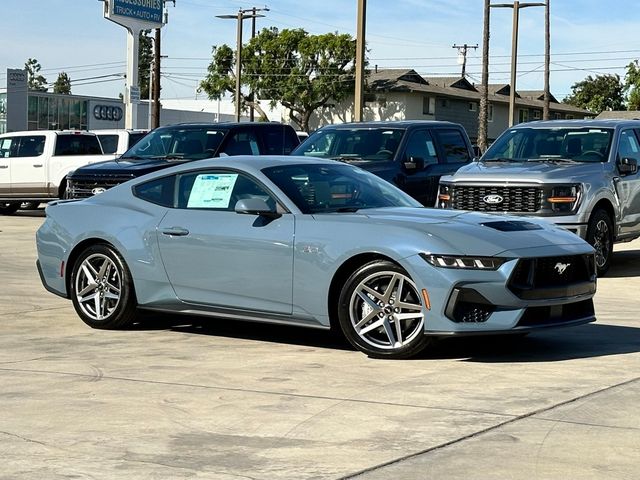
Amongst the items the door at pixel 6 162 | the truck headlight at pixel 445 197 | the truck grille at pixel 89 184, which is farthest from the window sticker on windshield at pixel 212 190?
the door at pixel 6 162

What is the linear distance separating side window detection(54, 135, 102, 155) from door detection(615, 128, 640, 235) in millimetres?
14050

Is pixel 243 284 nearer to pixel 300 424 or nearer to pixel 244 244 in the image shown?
pixel 244 244

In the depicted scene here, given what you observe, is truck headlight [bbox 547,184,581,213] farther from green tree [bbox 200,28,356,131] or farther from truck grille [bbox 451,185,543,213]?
green tree [bbox 200,28,356,131]

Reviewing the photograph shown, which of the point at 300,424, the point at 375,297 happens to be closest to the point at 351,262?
the point at 375,297

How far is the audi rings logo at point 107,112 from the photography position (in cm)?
8172

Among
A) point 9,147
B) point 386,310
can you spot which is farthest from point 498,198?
point 9,147

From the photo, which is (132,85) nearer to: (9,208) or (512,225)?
(9,208)

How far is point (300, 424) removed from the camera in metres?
6.21

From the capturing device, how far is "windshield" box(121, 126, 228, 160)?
18.5 meters

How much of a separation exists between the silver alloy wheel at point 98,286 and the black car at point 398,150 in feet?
23.4

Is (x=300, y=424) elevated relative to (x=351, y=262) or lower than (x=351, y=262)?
lower

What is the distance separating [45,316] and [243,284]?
8.36 feet

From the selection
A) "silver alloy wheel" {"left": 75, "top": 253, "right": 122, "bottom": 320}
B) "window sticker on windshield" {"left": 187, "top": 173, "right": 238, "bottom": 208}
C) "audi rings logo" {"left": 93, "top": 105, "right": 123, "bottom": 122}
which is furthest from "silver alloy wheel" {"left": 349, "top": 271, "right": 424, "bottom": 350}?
"audi rings logo" {"left": 93, "top": 105, "right": 123, "bottom": 122}

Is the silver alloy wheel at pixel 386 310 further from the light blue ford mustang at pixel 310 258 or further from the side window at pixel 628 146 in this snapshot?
the side window at pixel 628 146
